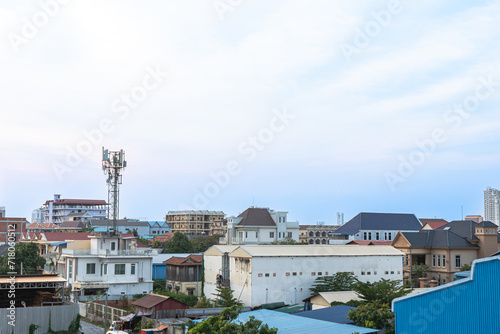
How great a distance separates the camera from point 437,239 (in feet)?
173

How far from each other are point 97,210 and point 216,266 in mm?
98139

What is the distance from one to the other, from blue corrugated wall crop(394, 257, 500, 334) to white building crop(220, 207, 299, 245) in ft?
195

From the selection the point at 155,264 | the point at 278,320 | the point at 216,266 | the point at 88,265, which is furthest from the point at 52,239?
the point at 278,320

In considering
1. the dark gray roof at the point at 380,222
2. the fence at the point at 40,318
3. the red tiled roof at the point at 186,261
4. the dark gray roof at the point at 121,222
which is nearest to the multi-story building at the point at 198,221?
the dark gray roof at the point at 121,222

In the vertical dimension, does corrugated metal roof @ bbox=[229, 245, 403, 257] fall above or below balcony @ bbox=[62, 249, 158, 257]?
above

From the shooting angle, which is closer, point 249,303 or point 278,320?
point 278,320

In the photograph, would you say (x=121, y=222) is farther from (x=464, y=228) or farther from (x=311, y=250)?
(x=311, y=250)

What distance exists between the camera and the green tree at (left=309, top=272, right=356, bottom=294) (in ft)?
131

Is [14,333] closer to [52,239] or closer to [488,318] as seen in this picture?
[488,318]

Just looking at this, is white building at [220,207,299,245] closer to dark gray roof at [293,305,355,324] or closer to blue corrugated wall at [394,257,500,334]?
dark gray roof at [293,305,355,324]

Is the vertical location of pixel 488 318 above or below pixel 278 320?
above

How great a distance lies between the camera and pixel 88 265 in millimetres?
45656

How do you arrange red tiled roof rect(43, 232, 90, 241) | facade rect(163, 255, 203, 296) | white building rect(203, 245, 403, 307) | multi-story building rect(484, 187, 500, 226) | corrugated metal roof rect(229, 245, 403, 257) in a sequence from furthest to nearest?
multi-story building rect(484, 187, 500, 226)
red tiled roof rect(43, 232, 90, 241)
facade rect(163, 255, 203, 296)
corrugated metal roof rect(229, 245, 403, 257)
white building rect(203, 245, 403, 307)

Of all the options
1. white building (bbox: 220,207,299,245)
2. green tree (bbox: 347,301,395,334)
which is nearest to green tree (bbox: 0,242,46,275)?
white building (bbox: 220,207,299,245)
